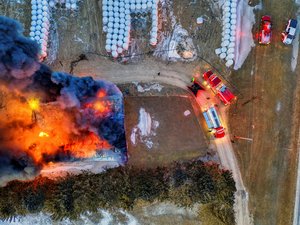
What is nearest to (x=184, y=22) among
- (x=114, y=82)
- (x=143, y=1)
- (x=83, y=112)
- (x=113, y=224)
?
(x=143, y=1)

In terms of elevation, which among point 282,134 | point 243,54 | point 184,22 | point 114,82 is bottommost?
point 282,134

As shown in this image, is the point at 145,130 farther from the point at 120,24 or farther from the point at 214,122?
the point at 120,24

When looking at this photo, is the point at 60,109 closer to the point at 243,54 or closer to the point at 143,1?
the point at 143,1

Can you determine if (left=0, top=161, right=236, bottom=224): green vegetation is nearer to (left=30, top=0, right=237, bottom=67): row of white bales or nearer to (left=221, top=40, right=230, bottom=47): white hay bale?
(left=30, top=0, right=237, bottom=67): row of white bales

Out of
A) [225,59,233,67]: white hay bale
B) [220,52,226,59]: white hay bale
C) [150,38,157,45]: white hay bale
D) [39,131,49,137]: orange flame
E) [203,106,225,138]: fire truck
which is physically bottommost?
[39,131,49,137]: orange flame

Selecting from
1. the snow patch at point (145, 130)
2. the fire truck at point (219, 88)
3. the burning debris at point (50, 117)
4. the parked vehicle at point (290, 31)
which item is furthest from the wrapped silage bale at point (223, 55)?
the burning debris at point (50, 117)

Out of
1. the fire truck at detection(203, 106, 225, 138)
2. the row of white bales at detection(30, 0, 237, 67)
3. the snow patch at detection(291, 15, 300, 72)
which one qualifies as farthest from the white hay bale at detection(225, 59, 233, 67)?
the snow patch at detection(291, 15, 300, 72)
